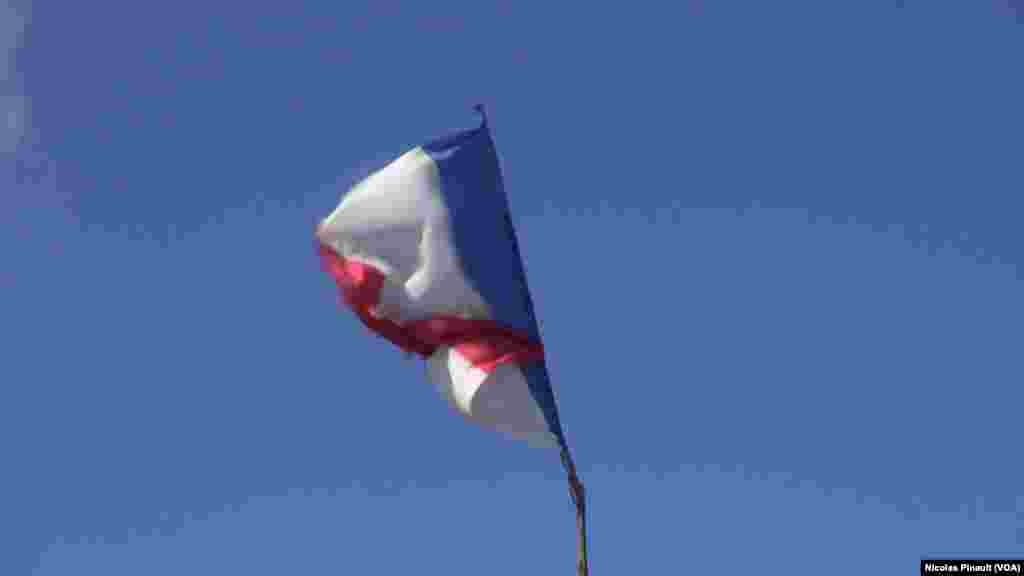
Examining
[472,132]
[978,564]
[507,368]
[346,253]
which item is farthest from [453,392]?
[978,564]

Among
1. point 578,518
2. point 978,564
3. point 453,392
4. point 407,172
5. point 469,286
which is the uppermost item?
point 407,172

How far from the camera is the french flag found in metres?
25.2

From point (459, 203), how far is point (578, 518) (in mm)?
6456

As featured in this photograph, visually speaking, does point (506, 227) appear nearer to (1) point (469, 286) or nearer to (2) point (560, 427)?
(1) point (469, 286)

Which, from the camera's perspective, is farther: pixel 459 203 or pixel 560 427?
pixel 459 203

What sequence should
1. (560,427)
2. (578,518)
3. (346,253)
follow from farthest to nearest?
1. (346,253)
2. (560,427)
3. (578,518)

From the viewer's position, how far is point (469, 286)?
85.6 ft

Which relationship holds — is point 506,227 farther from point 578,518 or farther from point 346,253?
point 578,518

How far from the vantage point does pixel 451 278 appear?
2616 cm

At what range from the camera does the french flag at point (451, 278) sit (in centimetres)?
2517

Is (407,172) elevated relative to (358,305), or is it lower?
elevated

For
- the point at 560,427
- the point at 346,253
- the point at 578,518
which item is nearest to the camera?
the point at 578,518

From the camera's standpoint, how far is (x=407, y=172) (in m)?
27.0

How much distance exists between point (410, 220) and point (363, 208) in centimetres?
78
